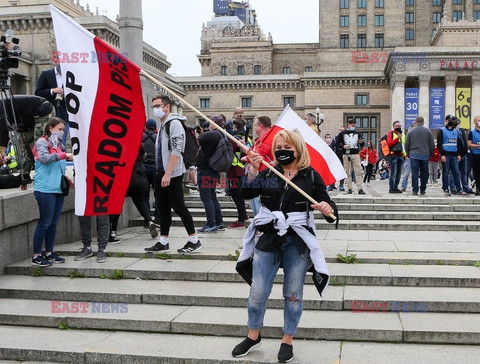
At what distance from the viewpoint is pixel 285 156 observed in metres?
4.49

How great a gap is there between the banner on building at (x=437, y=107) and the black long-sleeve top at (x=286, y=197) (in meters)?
51.7

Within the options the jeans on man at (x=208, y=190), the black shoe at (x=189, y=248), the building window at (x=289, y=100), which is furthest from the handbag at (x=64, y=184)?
the building window at (x=289, y=100)

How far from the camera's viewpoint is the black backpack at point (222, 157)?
9.18 meters

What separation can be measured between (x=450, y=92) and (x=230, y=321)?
58.2 meters

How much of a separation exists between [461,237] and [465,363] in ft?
16.0

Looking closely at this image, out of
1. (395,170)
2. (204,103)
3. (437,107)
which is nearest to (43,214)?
(395,170)

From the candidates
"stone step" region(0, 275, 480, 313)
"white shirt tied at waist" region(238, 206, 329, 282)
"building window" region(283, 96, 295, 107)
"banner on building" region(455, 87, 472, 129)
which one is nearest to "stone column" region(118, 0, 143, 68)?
"stone step" region(0, 275, 480, 313)

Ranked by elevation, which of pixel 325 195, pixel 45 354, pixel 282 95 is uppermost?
pixel 282 95

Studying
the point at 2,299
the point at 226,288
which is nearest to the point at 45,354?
the point at 2,299

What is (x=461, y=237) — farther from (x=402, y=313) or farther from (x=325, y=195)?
(x=325, y=195)

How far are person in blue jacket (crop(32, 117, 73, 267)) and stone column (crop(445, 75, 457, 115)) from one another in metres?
56.8

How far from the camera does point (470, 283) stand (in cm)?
617

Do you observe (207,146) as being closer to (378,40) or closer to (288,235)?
(288,235)

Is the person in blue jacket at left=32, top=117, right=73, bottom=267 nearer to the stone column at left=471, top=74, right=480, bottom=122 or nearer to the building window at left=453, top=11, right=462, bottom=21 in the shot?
the stone column at left=471, top=74, right=480, bottom=122
